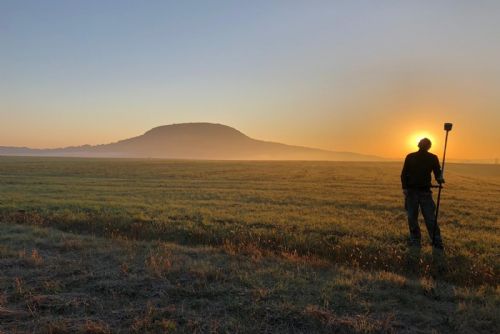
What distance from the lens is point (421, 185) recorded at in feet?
34.1

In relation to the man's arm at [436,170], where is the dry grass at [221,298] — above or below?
below

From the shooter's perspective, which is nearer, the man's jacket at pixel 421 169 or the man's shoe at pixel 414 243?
the man's jacket at pixel 421 169

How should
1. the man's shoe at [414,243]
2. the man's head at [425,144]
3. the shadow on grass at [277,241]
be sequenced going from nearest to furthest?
the shadow on grass at [277,241] → the man's head at [425,144] → the man's shoe at [414,243]

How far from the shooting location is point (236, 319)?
5.61m

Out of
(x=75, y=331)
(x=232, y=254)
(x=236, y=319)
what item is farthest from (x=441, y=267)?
(x=75, y=331)

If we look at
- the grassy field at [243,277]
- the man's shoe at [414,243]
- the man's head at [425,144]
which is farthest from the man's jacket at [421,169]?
the grassy field at [243,277]

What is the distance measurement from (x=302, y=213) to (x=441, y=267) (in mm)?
8061

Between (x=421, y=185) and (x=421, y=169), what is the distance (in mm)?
437

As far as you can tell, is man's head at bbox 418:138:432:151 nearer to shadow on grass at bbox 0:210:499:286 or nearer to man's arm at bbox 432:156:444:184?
man's arm at bbox 432:156:444:184

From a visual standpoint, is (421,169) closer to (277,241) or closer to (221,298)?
(277,241)

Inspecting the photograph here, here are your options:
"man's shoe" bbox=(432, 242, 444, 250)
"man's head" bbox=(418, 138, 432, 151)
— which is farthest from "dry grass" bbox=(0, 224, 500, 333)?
"man's head" bbox=(418, 138, 432, 151)

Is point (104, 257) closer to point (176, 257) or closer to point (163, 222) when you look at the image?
point (176, 257)

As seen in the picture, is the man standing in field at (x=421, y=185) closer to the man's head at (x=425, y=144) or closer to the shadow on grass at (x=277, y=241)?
the man's head at (x=425, y=144)

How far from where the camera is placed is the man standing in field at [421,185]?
10320 millimetres
